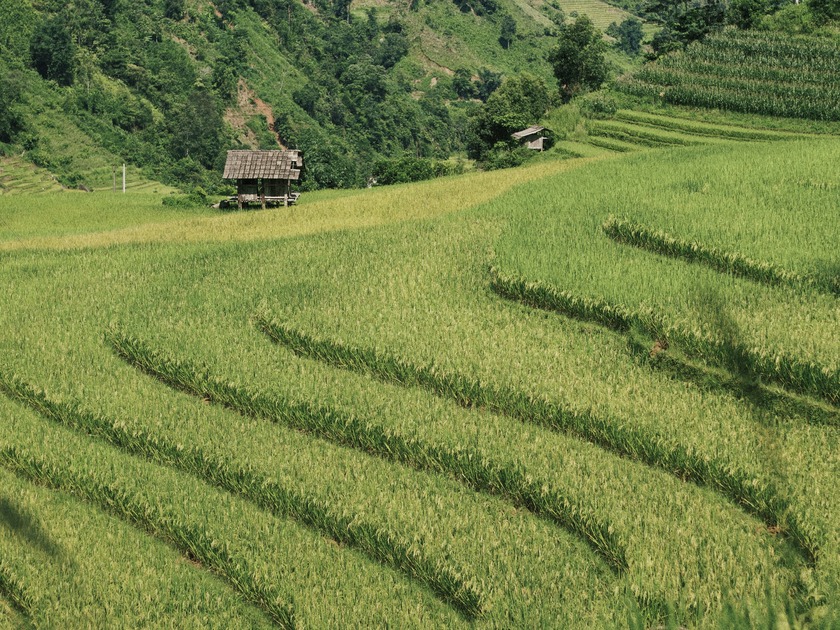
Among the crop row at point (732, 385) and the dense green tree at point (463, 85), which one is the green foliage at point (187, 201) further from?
the dense green tree at point (463, 85)

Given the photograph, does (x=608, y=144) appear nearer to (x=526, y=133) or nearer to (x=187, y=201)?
(x=526, y=133)

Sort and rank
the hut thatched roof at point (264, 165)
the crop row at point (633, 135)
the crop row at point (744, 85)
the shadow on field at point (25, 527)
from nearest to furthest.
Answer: the shadow on field at point (25, 527) → the hut thatched roof at point (264, 165) → the crop row at point (633, 135) → the crop row at point (744, 85)

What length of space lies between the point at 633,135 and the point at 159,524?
29.9m

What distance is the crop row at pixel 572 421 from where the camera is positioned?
8617 mm

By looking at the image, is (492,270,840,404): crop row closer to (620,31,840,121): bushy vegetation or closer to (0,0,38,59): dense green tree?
(620,31,840,121): bushy vegetation

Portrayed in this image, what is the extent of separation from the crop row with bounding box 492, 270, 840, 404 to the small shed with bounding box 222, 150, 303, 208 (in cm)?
2052

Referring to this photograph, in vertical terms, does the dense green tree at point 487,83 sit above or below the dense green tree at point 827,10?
below

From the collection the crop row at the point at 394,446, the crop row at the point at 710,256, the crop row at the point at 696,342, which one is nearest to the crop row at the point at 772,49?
the crop row at the point at 710,256

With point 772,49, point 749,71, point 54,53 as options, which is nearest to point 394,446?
point 749,71

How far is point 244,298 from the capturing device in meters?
14.0

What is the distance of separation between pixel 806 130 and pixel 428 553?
101 ft

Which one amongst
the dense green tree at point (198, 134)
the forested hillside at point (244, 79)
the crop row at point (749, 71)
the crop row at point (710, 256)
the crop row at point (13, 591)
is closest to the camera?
the crop row at point (13, 591)

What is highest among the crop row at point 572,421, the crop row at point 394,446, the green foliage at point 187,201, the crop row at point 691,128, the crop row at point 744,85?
the crop row at point 744,85

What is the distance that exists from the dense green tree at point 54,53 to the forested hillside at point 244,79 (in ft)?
0.42
